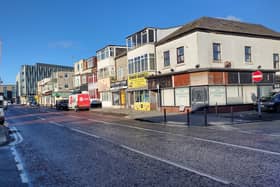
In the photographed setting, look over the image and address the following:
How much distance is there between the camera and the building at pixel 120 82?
38.1 meters

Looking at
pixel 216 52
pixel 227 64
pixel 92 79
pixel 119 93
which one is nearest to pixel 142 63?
pixel 119 93

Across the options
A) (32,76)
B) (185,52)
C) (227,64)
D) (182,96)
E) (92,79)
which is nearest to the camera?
(227,64)

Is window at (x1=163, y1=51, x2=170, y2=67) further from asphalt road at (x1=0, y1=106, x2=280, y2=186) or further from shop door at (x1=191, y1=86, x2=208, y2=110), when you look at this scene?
asphalt road at (x1=0, y1=106, x2=280, y2=186)

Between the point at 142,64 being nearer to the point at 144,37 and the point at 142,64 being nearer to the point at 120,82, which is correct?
the point at 144,37

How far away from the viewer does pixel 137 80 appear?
33.0 m

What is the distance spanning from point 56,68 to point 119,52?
10825cm

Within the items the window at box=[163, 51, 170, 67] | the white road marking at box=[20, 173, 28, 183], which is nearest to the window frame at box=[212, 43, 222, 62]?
the window at box=[163, 51, 170, 67]

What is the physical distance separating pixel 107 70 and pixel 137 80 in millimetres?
11448

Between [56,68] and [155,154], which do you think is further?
[56,68]

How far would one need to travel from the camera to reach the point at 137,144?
9984mm

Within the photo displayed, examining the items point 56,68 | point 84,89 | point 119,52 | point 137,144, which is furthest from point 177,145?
point 56,68

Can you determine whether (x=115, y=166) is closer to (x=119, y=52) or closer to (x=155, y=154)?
(x=155, y=154)

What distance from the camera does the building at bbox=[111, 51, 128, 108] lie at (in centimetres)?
3808

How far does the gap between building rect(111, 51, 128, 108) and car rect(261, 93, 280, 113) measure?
64.1 ft
